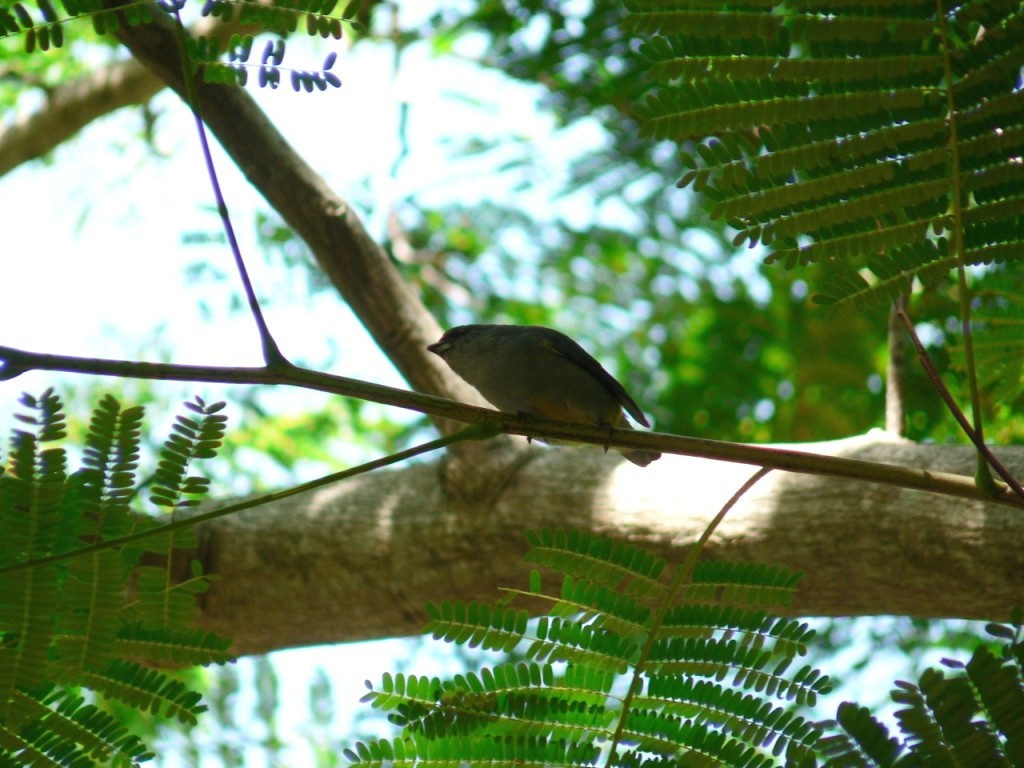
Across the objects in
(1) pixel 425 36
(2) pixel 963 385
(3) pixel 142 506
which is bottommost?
(3) pixel 142 506

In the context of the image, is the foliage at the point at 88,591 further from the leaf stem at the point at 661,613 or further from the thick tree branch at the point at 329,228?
the thick tree branch at the point at 329,228

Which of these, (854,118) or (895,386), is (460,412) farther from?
(895,386)

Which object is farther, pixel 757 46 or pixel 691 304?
pixel 691 304

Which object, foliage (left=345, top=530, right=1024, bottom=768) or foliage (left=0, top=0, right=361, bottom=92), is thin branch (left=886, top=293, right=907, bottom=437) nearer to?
foliage (left=345, top=530, right=1024, bottom=768)

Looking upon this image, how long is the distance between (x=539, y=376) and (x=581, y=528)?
63 centimetres

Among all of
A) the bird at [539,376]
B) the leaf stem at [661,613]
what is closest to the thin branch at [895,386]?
the bird at [539,376]

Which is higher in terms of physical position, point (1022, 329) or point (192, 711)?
point (1022, 329)

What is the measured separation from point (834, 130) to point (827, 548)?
1.53m

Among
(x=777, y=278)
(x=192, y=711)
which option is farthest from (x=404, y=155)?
(x=192, y=711)

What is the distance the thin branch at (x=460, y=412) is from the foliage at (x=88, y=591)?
0.39m

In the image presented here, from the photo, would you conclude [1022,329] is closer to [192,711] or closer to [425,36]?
[192,711]

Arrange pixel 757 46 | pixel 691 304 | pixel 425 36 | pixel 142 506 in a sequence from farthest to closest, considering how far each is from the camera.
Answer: pixel 691 304 < pixel 425 36 < pixel 142 506 < pixel 757 46

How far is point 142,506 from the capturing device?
5207 millimetres

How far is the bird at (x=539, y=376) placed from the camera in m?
3.99
